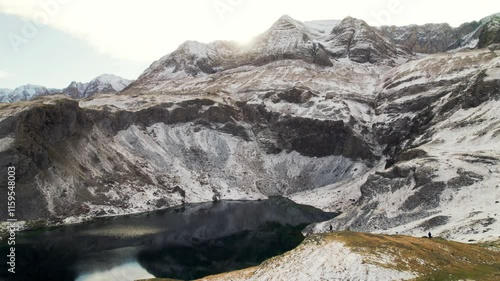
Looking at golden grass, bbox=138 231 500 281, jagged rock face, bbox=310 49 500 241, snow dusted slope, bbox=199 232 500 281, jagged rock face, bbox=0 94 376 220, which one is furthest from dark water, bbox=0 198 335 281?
snow dusted slope, bbox=199 232 500 281

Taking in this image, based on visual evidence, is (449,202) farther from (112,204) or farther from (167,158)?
(167,158)

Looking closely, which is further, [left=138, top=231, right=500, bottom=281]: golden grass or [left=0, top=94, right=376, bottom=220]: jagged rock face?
[left=0, top=94, right=376, bottom=220]: jagged rock face

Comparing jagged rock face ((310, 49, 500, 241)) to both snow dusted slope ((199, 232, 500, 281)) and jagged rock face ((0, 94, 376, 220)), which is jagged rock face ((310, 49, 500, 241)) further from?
jagged rock face ((0, 94, 376, 220))

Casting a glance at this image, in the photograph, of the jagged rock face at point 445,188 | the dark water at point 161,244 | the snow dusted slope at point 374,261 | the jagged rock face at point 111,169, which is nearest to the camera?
the snow dusted slope at point 374,261

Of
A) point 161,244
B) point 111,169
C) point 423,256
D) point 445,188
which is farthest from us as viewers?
point 111,169

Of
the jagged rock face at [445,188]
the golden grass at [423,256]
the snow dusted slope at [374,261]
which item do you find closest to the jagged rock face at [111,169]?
the jagged rock face at [445,188]

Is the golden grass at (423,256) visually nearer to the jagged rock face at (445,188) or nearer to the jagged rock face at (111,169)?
the jagged rock face at (445,188)

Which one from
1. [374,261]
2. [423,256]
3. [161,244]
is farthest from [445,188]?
[161,244]

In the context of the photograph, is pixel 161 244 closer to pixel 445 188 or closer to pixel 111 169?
pixel 445 188

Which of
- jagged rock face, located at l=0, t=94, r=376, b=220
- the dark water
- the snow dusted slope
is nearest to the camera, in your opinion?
the snow dusted slope
